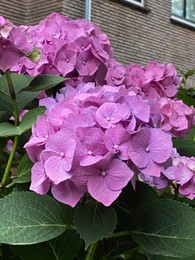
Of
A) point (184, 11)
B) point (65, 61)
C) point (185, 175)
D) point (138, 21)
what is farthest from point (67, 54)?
point (184, 11)

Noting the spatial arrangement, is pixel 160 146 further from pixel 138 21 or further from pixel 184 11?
pixel 184 11

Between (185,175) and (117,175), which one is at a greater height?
(117,175)

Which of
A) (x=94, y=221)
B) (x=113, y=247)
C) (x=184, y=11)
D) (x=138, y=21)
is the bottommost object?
(x=184, y=11)

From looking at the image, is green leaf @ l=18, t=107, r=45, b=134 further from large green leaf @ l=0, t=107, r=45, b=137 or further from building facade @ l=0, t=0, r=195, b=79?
building facade @ l=0, t=0, r=195, b=79

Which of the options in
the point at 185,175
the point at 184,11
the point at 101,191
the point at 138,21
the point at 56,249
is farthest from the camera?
the point at 184,11

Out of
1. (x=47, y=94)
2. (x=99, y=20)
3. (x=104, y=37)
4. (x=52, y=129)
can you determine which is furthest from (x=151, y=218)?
(x=99, y=20)

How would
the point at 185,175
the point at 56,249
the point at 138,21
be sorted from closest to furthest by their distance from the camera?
1. the point at 56,249
2. the point at 185,175
3. the point at 138,21
